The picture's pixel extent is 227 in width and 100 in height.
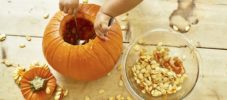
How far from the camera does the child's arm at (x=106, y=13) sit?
78cm

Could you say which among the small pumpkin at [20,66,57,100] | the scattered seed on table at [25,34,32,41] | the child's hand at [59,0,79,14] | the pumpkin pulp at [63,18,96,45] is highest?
the child's hand at [59,0,79,14]

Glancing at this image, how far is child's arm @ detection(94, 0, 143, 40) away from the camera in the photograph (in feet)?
2.56

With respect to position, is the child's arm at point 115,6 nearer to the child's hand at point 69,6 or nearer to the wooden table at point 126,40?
the child's hand at point 69,6

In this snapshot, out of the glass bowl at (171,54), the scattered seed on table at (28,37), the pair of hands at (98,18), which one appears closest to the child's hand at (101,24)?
the pair of hands at (98,18)

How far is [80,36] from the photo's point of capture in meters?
0.86

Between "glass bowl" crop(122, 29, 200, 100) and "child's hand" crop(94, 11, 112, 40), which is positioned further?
"glass bowl" crop(122, 29, 200, 100)

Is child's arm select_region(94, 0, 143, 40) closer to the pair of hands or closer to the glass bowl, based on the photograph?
the pair of hands

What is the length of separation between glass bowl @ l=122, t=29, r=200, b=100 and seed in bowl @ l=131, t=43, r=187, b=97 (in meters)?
0.01

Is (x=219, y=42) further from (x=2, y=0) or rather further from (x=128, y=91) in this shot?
(x=2, y=0)

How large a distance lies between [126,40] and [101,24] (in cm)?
20

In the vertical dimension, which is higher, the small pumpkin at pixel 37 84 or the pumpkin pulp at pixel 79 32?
the pumpkin pulp at pixel 79 32

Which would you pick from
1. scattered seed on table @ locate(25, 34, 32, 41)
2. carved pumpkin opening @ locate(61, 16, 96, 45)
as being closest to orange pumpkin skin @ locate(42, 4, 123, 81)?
carved pumpkin opening @ locate(61, 16, 96, 45)

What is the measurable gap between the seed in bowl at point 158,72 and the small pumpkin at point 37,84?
0.72ft

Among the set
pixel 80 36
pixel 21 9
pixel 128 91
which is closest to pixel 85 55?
pixel 80 36
